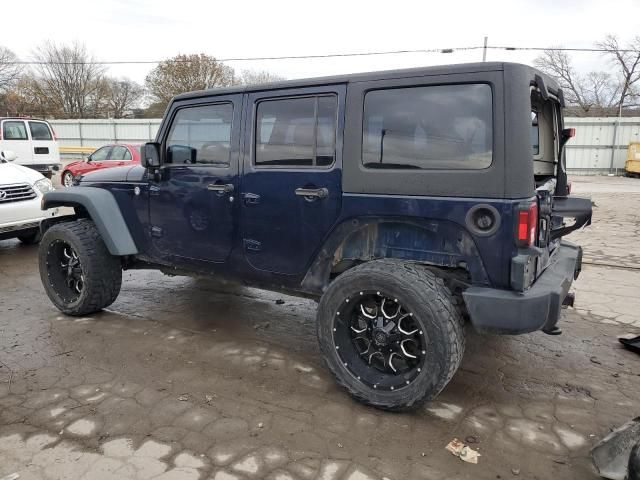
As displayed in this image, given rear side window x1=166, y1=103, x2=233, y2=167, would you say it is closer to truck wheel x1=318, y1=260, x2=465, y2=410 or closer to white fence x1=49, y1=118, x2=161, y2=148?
truck wheel x1=318, y1=260, x2=465, y2=410

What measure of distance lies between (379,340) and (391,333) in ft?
0.29

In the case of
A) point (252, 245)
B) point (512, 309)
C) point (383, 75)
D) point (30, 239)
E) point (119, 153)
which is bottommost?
point (30, 239)

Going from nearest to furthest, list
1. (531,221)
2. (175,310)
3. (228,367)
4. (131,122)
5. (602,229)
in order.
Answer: (531,221) < (228,367) < (175,310) < (602,229) < (131,122)

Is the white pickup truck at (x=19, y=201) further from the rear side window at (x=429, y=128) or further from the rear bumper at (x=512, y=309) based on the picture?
the rear bumper at (x=512, y=309)

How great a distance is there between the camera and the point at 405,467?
250 centimetres

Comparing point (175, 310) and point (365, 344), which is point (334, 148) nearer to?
point (365, 344)

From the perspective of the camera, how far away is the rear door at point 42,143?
51.7ft

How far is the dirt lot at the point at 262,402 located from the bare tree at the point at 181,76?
3574 centimetres

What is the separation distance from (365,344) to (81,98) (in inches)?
1957

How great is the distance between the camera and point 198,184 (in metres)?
3.81

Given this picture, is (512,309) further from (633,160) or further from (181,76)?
(181,76)

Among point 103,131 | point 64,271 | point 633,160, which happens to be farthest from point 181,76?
point 64,271

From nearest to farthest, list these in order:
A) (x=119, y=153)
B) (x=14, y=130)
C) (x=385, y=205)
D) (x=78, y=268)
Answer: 1. (x=385, y=205)
2. (x=78, y=268)
3. (x=119, y=153)
4. (x=14, y=130)

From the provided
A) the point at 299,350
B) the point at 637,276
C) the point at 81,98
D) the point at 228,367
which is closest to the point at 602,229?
the point at 637,276
